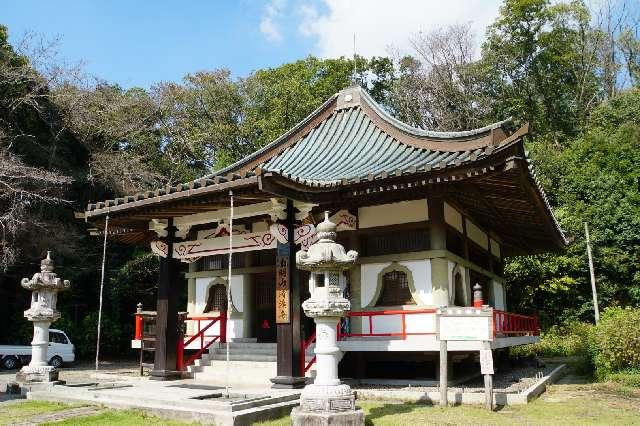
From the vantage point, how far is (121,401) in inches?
384

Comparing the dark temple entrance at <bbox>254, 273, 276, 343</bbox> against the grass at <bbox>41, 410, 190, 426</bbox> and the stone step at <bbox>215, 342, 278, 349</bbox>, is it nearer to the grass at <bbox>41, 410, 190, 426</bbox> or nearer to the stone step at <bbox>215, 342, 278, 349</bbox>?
the stone step at <bbox>215, 342, 278, 349</bbox>

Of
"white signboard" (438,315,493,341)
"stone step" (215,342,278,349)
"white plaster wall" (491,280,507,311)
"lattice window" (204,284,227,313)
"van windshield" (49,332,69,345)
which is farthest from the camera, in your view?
"van windshield" (49,332,69,345)

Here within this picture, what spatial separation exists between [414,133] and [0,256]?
16.2 meters

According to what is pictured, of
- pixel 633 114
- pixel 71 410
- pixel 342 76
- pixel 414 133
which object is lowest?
pixel 71 410

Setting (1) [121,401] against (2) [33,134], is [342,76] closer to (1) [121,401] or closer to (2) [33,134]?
(2) [33,134]

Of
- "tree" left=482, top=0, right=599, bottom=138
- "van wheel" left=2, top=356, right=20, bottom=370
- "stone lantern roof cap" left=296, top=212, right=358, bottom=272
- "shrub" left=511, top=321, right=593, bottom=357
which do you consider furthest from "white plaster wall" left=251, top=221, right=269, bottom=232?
"tree" left=482, top=0, right=599, bottom=138

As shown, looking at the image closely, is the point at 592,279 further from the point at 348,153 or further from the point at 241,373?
the point at 241,373

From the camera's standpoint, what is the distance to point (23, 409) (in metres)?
9.94

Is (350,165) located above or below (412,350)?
above

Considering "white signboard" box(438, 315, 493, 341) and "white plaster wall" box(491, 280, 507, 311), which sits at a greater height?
"white plaster wall" box(491, 280, 507, 311)

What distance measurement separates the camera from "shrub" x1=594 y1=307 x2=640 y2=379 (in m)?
13.2

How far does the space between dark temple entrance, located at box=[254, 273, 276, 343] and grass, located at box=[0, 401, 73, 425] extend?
577cm

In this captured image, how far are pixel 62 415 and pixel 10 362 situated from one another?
14794 millimetres

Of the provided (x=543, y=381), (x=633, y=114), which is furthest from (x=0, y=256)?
(x=633, y=114)
